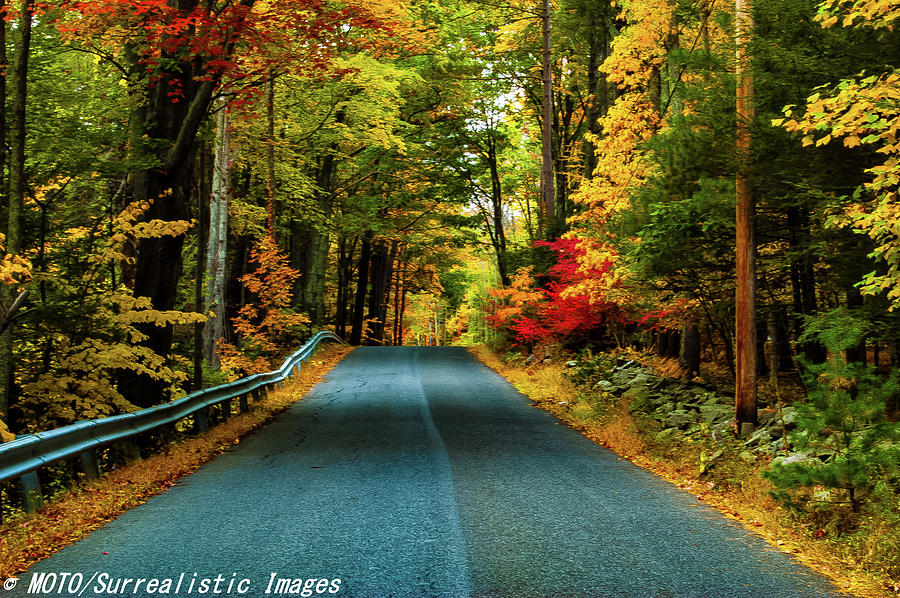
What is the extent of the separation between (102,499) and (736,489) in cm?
653

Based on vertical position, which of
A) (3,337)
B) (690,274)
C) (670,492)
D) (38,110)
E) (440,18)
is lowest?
(670,492)

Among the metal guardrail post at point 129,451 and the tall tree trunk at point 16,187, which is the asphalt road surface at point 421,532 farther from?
the tall tree trunk at point 16,187

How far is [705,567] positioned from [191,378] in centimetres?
1085

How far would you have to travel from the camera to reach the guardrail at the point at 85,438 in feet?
18.0

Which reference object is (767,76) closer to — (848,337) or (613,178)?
(848,337)

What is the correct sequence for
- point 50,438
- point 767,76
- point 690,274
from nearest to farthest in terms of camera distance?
point 50,438
point 767,76
point 690,274

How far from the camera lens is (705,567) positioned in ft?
15.3

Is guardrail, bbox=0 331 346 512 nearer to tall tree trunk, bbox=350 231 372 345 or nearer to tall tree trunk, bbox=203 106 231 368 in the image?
tall tree trunk, bbox=203 106 231 368

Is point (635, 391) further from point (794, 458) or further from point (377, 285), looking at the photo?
point (377, 285)

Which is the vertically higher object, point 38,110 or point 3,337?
point 38,110

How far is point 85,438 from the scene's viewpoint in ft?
22.0

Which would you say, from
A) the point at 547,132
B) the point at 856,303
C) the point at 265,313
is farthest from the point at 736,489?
the point at 265,313

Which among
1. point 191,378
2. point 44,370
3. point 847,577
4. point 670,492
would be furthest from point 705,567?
point 191,378

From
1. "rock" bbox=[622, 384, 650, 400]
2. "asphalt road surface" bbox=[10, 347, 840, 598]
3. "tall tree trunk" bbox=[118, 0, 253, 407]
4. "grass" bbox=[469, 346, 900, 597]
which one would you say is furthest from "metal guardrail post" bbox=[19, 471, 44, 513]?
"rock" bbox=[622, 384, 650, 400]
